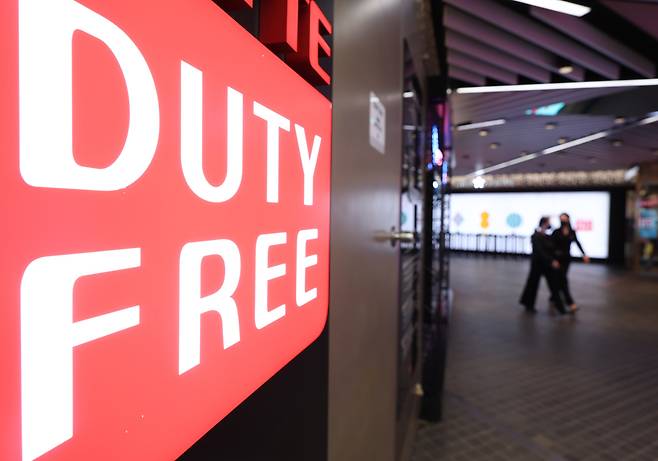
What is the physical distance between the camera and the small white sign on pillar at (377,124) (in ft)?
4.04

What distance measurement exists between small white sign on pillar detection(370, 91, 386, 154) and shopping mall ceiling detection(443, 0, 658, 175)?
2.21 m

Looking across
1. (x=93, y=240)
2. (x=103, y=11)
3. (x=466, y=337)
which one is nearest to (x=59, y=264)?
(x=93, y=240)

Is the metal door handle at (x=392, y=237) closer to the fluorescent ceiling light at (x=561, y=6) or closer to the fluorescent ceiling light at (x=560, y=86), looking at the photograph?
the fluorescent ceiling light at (x=561, y=6)

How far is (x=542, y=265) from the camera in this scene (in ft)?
19.4

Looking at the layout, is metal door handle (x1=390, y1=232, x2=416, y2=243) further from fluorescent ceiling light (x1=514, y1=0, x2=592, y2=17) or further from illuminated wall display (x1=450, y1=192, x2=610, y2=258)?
illuminated wall display (x1=450, y1=192, x2=610, y2=258)

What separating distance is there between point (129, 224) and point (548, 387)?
3.67 meters

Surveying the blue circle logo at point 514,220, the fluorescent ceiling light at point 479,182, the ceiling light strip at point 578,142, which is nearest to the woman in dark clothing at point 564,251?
the ceiling light strip at point 578,142

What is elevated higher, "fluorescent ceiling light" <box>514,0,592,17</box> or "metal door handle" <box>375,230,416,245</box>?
"fluorescent ceiling light" <box>514,0,592,17</box>

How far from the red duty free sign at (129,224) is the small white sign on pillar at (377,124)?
0.70 m

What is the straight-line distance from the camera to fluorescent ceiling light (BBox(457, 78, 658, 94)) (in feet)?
14.5

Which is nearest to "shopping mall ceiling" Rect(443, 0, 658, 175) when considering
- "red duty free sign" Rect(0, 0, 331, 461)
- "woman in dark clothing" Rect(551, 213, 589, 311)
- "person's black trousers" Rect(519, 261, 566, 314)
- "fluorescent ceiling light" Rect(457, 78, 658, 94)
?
"fluorescent ceiling light" Rect(457, 78, 658, 94)

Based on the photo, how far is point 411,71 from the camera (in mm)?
2076

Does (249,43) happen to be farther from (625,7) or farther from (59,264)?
(625,7)

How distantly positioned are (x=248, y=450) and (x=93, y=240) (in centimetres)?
43
